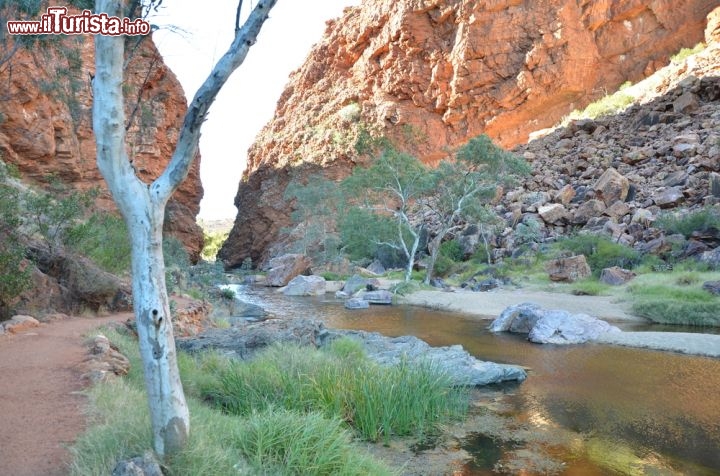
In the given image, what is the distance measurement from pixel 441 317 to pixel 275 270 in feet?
73.1

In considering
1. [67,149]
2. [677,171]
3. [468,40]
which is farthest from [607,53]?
[67,149]

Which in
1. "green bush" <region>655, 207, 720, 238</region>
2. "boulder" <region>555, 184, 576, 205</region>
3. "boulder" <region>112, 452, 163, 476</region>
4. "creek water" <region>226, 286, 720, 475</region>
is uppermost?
"boulder" <region>555, 184, 576, 205</region>

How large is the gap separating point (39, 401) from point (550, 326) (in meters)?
12.0

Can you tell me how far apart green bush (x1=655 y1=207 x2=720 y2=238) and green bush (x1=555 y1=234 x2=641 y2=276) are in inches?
78.5

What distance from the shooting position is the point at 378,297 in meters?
23.6

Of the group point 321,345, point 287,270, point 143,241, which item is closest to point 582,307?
point 321,345

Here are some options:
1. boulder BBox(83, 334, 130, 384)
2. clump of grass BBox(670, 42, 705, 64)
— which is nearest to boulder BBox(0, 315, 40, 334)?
boulder BBox(83, 334, 130, 384)

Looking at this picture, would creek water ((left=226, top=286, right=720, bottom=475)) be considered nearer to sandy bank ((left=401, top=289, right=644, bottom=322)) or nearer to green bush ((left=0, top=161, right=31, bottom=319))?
sandy bank ((left=401, top=289, right=644, bottom=322))

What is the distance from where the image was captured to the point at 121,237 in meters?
15.7

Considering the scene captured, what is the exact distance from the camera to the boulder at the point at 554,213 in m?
30.9

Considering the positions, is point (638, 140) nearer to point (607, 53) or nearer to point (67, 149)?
point (607, 53)

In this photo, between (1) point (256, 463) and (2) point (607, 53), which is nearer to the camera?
(1) point (256, 463)

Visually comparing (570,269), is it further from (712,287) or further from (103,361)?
(103,361)

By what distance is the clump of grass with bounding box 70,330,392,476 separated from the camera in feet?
12.6
